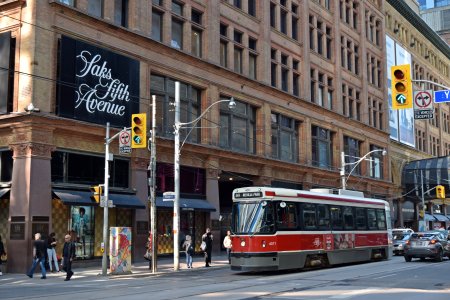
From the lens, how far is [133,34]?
3078 cm

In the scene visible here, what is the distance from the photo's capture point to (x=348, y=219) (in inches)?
1061

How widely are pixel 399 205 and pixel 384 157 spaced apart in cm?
702

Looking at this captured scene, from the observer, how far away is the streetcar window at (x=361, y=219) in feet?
91.6

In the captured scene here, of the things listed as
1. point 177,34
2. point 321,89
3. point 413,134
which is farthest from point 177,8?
point 413,134

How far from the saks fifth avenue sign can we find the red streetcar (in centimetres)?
971

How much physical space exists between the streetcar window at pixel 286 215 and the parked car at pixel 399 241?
55.1 feet

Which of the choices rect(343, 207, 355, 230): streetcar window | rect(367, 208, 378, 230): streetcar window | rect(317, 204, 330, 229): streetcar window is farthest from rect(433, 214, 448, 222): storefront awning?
rect(317, 204, 330, 229): streetcar window

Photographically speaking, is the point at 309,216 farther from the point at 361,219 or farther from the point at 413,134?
the point at 413,134

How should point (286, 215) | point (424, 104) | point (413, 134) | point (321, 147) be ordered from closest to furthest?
1. point (424, 104)
2. point (286, 215)
3. point (321, 147)
4. point (413, 134)

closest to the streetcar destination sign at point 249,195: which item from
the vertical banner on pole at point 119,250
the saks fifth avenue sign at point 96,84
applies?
the vertical banner on pole at point 119,250

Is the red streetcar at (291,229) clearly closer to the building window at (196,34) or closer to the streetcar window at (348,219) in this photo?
the streetcar window at (348,219)

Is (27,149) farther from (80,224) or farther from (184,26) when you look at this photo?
(184,26)

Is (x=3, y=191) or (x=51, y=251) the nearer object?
(x=51, y=251)

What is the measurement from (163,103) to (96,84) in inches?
226
